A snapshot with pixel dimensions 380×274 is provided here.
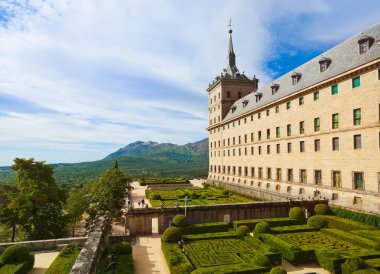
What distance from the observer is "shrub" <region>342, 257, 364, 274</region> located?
15.8 metres

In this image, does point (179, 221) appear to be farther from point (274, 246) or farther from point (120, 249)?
point (274, 246)

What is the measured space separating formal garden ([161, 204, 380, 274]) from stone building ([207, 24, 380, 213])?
5614 mm

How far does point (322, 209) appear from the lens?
97.5ft

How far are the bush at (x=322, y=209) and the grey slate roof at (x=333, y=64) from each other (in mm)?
14228

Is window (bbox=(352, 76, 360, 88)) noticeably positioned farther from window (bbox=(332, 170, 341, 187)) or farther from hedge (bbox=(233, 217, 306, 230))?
hedge (bbox=(233, 217, 306, 230))

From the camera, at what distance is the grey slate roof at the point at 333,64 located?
28542mm

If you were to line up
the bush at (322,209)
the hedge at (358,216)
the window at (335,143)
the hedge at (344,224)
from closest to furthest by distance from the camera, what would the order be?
1. the hedge at (344,224)
2. the hedge at (358,216)
3. the bush at (322,209)
4. the window at (335,143)

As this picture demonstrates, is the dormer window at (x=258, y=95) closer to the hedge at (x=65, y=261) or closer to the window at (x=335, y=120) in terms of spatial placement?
the window at (x=335, y=120)

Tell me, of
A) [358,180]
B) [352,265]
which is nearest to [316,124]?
[358,180]

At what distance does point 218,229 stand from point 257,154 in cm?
2596

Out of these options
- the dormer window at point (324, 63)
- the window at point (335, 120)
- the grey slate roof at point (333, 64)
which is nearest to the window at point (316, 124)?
the window at point (335, 120)

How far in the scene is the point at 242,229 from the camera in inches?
935

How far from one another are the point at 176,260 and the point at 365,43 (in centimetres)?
2773

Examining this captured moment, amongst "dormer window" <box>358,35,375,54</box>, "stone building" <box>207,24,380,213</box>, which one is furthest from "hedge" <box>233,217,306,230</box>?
"dormer window" <box>358,35,375,54</box>
